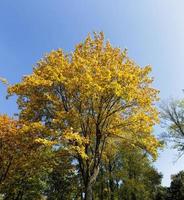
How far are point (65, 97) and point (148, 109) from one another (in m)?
6.04

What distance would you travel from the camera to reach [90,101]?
1997cm

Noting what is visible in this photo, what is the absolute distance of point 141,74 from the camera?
21266 millimetres

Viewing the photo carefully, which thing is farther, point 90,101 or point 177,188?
point 177,188

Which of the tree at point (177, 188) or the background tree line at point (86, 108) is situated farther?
the tree at point (177, 188)

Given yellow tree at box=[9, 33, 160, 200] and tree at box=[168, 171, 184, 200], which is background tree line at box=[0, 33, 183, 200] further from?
tree at box=[168, 171, 184, 200]

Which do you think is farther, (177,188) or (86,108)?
(177,188)

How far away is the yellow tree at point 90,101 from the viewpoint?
1889cm

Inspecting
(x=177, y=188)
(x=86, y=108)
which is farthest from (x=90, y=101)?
(x=177, y=188)

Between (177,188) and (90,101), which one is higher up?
(177,188)

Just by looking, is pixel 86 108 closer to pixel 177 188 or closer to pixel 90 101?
pixel 90 101

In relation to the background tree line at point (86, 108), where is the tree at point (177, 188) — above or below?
above

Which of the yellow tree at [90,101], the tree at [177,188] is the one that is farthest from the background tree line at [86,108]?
the tree at [177,188]

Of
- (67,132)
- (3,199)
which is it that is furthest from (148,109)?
(3,199)

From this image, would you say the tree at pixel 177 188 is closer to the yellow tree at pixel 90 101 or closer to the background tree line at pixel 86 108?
the background tree line at pixel 86 108
